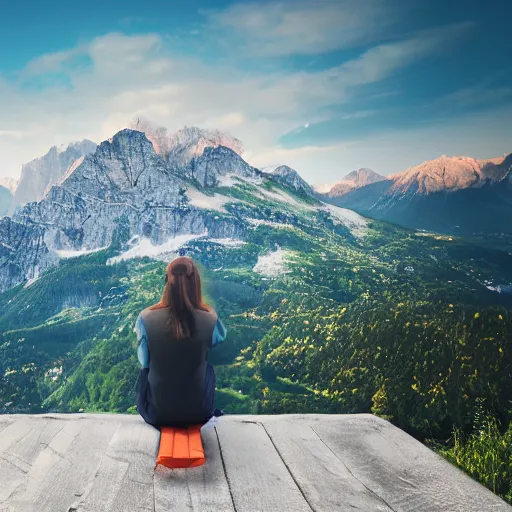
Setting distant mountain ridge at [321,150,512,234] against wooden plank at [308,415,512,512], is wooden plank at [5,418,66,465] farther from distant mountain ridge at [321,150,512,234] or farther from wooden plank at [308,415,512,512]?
distant mountain ridge at [321,150,512,234]

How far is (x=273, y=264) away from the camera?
1016 inches

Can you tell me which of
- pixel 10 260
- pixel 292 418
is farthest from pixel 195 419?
pixel 10 260

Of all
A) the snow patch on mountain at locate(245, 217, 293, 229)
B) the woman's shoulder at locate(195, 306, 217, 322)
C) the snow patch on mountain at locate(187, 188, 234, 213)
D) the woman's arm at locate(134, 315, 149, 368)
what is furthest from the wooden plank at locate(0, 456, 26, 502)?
the snow patch on mountain at locate(187, 188, 234, 213)

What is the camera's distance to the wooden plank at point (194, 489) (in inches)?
81.7

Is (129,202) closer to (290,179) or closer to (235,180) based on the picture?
(235,180)

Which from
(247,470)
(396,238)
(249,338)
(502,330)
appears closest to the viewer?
(247,470)

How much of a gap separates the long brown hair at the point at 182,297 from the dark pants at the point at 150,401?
428mm

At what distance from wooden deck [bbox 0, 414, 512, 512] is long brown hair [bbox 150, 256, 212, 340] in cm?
73

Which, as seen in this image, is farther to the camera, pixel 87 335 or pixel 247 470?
pixel 87 335

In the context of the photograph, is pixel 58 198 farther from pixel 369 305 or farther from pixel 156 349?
pixel 156 349

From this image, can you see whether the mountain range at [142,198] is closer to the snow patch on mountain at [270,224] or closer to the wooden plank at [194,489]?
the snow patch on mountain at [270,224]

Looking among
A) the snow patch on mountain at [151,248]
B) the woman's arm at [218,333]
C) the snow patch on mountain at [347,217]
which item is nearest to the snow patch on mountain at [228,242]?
the snow patch on mountain at [151,248]

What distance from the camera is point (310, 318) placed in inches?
687

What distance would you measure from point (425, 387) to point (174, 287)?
7913 millimetres
